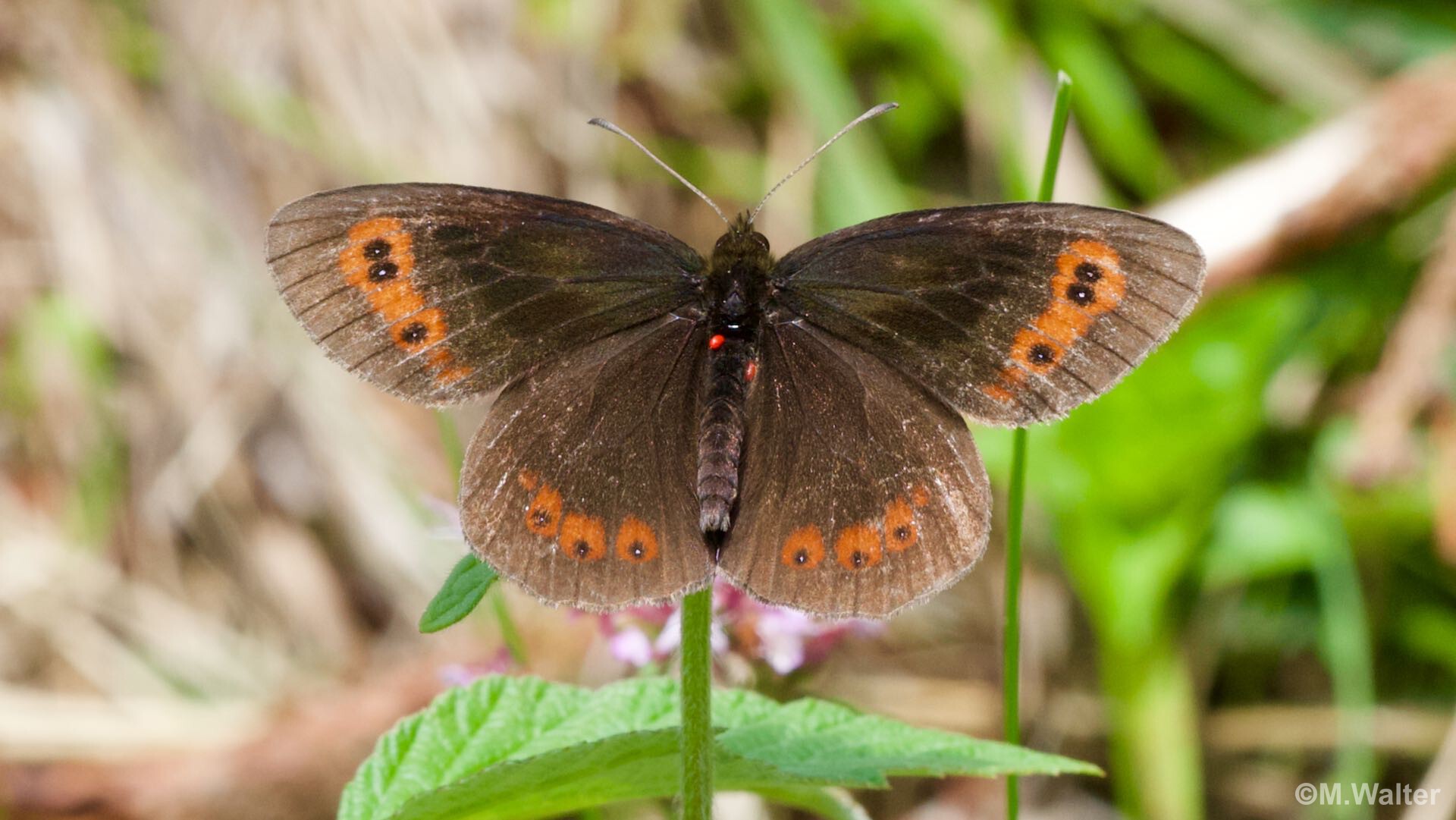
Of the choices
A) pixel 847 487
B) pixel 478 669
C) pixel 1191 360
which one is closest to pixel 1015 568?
A: pixel 847 487

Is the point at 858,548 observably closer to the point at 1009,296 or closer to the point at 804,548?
the point at 804,548

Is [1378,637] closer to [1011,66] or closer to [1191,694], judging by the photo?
[1191,694]

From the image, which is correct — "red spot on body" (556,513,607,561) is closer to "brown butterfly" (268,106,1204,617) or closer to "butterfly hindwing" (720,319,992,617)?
"brown butterfly" (268,106,1204,617)

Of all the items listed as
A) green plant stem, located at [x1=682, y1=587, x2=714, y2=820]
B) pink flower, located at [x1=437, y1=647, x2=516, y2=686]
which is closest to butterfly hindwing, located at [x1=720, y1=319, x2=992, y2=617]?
green plant stem, located at [x1=682, y1=587, x2=714, y2=820]

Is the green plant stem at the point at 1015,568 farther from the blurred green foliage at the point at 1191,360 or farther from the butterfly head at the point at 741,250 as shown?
the blurred green foliage at the point at 1191,360

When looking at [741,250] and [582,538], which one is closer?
[582,538]
